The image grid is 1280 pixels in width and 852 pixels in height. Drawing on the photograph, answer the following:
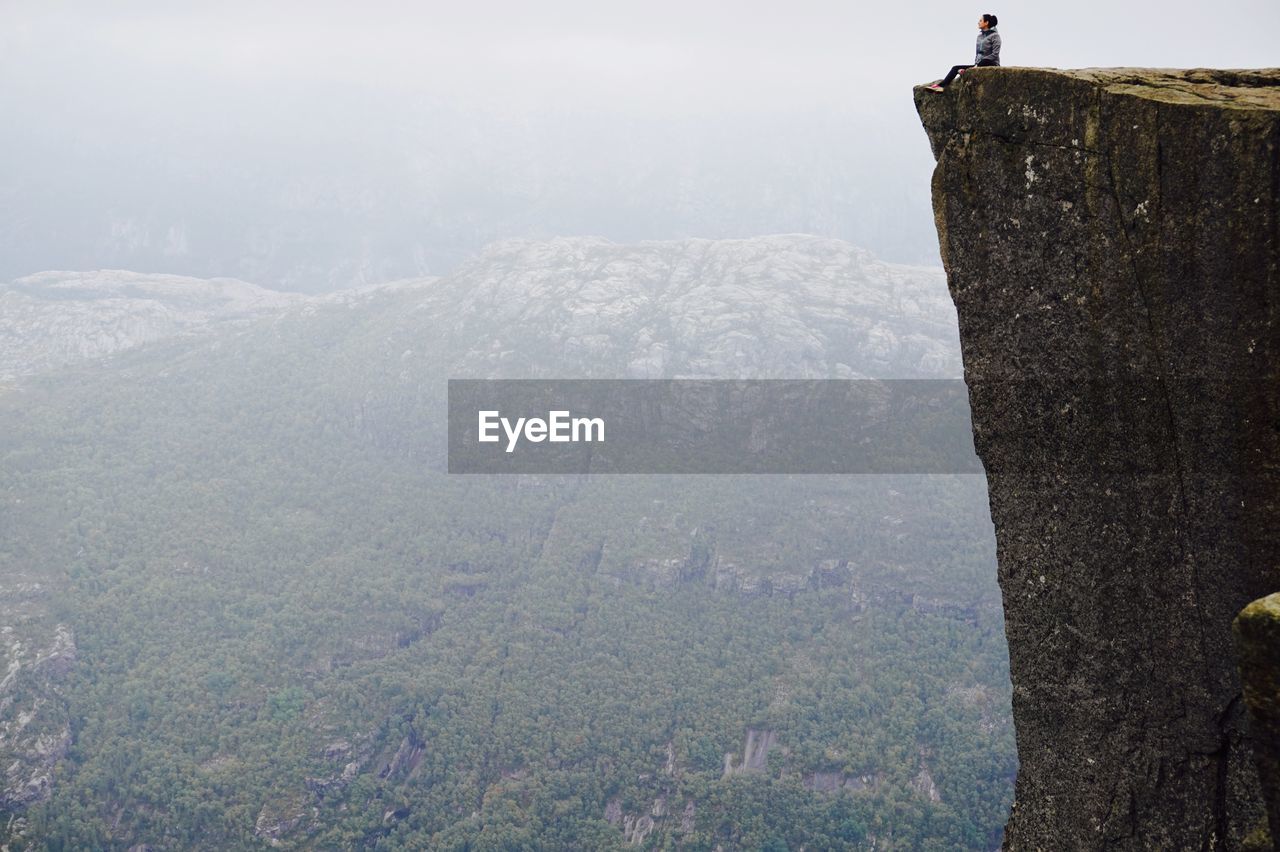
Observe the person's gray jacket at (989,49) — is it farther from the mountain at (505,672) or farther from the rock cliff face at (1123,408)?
the mountain at (505,672)

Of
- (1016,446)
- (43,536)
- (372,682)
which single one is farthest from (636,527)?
(1016,446)

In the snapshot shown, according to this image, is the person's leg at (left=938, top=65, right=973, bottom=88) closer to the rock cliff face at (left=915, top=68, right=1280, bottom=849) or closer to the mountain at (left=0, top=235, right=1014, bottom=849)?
the rock cliff face at (left=915, top=68, right=1280, bottom=849)

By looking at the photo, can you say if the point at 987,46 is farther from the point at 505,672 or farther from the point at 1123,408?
the point at 505,672

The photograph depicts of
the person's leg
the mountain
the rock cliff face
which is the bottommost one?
the mountain

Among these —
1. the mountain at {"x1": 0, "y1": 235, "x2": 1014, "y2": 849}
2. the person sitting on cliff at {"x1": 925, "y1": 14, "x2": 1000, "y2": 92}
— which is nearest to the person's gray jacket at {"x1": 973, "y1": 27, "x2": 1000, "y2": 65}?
the person sitting on cliff at {"x1": 925, "y1": 14, "x2": 1000, "y2": 92}

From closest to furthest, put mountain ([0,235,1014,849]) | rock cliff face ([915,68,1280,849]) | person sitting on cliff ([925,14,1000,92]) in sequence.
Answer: rock cliff face ([915,68,1280,849]) → person sitting on cliff ([925,14,1000,92]) → mountain ([0,235,1014,849])

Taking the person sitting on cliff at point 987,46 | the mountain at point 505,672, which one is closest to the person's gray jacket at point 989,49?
the person sitting on cliff at point 987,46
